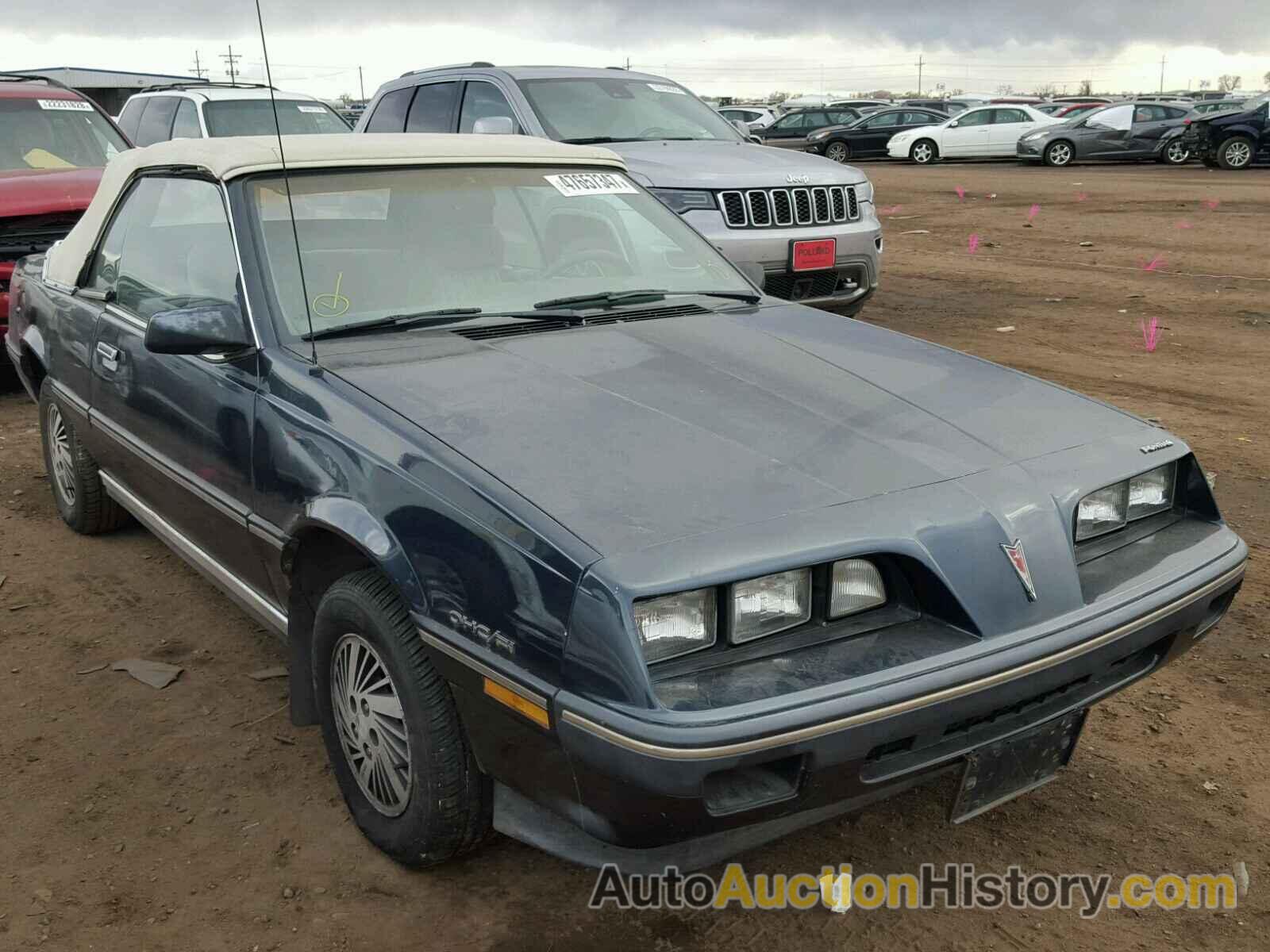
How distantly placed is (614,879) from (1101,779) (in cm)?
131

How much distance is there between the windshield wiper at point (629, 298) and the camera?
3.37m

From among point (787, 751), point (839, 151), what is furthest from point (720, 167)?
point (839, 151)

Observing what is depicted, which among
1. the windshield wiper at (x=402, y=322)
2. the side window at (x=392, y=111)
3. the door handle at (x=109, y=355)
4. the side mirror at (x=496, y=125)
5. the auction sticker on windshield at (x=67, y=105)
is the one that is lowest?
the door handle at (x=109, y=355)

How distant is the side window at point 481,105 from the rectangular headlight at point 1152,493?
19.5ft

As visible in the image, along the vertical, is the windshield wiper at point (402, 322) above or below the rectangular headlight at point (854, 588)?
above

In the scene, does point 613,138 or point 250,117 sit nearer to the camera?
point 613,138

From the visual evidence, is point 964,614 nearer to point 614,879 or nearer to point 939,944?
point 939,944

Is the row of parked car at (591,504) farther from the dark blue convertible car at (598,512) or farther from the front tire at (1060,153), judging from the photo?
the front tire at (1060,153)

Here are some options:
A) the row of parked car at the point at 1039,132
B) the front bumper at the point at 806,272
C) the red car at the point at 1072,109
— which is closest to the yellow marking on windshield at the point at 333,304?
the front bumper at the point at 806,272

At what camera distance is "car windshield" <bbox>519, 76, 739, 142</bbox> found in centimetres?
792

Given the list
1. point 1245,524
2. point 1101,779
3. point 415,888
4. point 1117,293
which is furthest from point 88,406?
point 1117,293

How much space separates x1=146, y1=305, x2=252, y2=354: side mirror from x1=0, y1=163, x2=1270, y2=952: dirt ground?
1.12 m

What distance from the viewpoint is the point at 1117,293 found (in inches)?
391

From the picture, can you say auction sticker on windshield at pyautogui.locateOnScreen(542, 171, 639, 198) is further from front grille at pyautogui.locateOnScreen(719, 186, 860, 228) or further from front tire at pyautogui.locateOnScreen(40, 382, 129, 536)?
front grille at pyautogui.locateOnScreen(719, 186, 860, 228)
